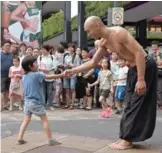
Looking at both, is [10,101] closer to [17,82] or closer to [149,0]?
[17,82]

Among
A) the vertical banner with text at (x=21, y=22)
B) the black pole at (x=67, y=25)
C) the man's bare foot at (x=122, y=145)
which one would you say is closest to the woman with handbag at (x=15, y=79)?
the vertical banner with text at (x=21, y=22)

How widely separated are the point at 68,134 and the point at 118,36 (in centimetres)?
224

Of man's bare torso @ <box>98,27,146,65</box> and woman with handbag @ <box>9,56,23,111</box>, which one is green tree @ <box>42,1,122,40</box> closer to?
woman with handbag @ <box>9,56,23,111</box>

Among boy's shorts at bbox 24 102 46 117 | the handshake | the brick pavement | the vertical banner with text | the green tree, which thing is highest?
the green tree

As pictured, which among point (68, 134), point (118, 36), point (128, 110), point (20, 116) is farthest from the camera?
point (20, 116)

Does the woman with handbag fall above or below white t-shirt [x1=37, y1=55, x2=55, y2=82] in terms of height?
below

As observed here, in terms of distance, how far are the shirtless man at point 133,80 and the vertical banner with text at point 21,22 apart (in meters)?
9.45

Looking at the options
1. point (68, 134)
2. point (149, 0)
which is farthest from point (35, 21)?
point (68, 134)

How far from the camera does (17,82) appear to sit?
35.8ft

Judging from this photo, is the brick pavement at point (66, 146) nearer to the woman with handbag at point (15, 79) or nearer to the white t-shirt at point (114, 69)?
the white t-shirt at point (114, 69)

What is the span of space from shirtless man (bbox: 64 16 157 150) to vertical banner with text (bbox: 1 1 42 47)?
945 centimetres

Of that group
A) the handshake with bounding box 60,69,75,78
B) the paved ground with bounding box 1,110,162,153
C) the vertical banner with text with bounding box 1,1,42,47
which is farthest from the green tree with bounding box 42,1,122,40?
the handshake with bounding box 60,69,75,78

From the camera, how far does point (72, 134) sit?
725 cm

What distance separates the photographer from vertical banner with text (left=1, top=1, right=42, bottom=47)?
15.3 meters
